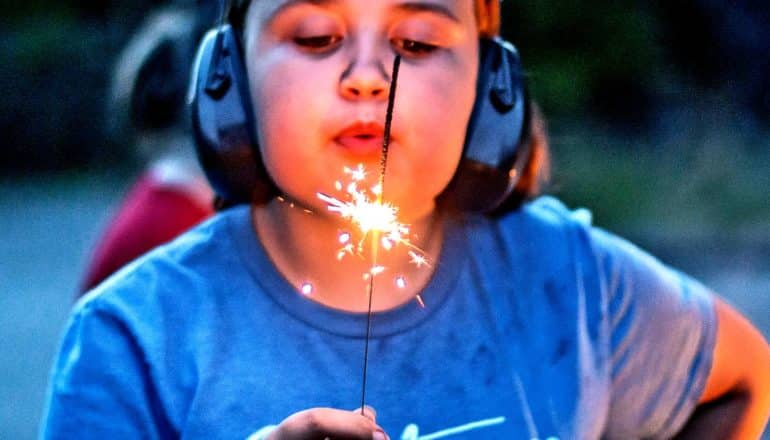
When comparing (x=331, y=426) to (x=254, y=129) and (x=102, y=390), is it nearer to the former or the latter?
(x=102, y=390)

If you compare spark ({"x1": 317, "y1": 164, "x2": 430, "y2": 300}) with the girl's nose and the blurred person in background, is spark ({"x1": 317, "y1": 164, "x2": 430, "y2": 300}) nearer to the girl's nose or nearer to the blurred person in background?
the girl's nose

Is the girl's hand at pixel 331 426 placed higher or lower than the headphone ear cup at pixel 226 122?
lower

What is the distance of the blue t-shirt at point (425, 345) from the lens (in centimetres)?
128

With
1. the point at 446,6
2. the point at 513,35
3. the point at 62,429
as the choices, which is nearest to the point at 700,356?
the point at 446,6

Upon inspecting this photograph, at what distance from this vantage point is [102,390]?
1253 mm

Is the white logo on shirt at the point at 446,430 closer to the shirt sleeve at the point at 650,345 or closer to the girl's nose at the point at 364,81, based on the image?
the shirt sleeve at the point at 650,345

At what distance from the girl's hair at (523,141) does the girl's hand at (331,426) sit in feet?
1.51

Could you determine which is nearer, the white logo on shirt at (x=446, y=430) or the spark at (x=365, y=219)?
Result: the spark at (x=365, y=219)

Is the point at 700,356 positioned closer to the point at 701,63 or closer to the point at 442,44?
the point at 442,44

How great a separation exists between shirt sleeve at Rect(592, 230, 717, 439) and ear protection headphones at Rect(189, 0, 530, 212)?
202 mm

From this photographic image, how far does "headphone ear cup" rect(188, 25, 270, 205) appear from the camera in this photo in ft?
4.63

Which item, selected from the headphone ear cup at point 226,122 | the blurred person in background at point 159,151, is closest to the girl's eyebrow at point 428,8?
the headphone ear cup at point 226,122

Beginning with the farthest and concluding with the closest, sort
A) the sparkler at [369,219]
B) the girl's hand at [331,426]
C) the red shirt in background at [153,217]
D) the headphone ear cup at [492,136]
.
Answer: the red shirt in background at [153,217] < the headphone ear cup at [492,136] < the sparkler at [369,219] < the girl's hand at [331,426]

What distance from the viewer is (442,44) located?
133 centimetres
